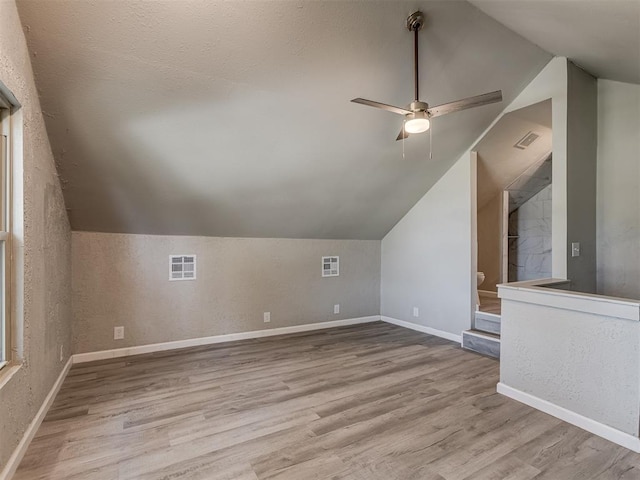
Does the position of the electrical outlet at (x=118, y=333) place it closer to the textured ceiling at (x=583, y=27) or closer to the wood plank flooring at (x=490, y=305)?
the wood plank flooring at (x=490, y=305)

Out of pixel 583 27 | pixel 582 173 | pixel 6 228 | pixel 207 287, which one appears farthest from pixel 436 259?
pixel 6 228

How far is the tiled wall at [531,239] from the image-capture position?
18.2ft

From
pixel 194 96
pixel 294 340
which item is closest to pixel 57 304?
pixel 194 96

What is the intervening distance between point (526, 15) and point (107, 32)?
2.99 metres

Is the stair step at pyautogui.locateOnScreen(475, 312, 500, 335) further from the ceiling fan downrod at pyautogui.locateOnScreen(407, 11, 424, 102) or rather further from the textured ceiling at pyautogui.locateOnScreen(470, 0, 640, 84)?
the ceiling fan downrod at pyautogui.locateOnScreen(407, 11, 424, 102)

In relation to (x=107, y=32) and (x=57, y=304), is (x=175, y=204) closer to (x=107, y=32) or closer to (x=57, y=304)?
(x=57, y=304)

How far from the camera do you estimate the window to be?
1894mm

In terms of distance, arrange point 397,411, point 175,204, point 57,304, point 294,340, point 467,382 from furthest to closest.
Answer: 1. point 294,340
2. point 175,204
3. point 467,382
4. point 57,304
5. point 397,411

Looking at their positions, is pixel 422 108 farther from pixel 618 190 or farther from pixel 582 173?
pixel 618 190

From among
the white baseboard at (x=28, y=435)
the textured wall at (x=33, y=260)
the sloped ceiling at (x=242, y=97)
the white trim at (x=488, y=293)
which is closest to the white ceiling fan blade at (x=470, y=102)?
the sloped ceiling at (x=242, y=97)

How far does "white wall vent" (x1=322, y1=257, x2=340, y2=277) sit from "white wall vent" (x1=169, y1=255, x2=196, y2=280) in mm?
1852

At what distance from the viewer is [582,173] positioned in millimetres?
3609

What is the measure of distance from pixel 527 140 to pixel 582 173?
0.99 metres

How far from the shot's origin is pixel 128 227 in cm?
369
